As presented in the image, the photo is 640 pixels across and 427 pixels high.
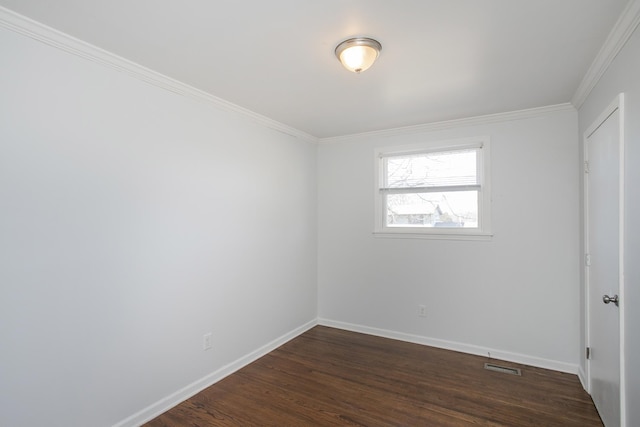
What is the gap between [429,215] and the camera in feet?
12.4

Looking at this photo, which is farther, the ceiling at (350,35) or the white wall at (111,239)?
the white wall at (111,239)

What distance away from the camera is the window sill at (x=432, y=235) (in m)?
3.46

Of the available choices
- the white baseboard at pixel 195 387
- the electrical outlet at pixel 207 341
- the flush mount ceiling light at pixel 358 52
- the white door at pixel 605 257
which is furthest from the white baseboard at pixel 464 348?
the flush mount ceiling light at pixel 358 52

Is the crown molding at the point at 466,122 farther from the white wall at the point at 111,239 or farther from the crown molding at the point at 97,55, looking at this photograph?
the crown molding at the point at 97,55

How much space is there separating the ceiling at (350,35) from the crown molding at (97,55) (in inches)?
2.3

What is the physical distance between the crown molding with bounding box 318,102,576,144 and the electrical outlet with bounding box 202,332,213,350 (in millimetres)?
2820

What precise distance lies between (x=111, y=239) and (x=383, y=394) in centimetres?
240

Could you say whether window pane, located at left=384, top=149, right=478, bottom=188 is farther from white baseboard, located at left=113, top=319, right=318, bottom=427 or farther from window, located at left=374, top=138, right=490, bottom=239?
white baseboard, located at left=113, top=319, right=318, bottom=427

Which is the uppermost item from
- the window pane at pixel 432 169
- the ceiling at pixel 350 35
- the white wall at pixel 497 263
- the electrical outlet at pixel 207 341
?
the ceiling at pixel 350 35

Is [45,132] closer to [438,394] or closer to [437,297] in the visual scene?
[438,394]

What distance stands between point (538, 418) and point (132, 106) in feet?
12.1

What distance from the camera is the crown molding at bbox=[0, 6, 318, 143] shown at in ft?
5.73

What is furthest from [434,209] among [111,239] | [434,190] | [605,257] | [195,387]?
[111,239]

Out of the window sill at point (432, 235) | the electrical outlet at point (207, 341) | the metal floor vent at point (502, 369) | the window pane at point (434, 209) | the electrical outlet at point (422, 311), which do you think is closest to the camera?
the electrical outlet at point (207, 341)
